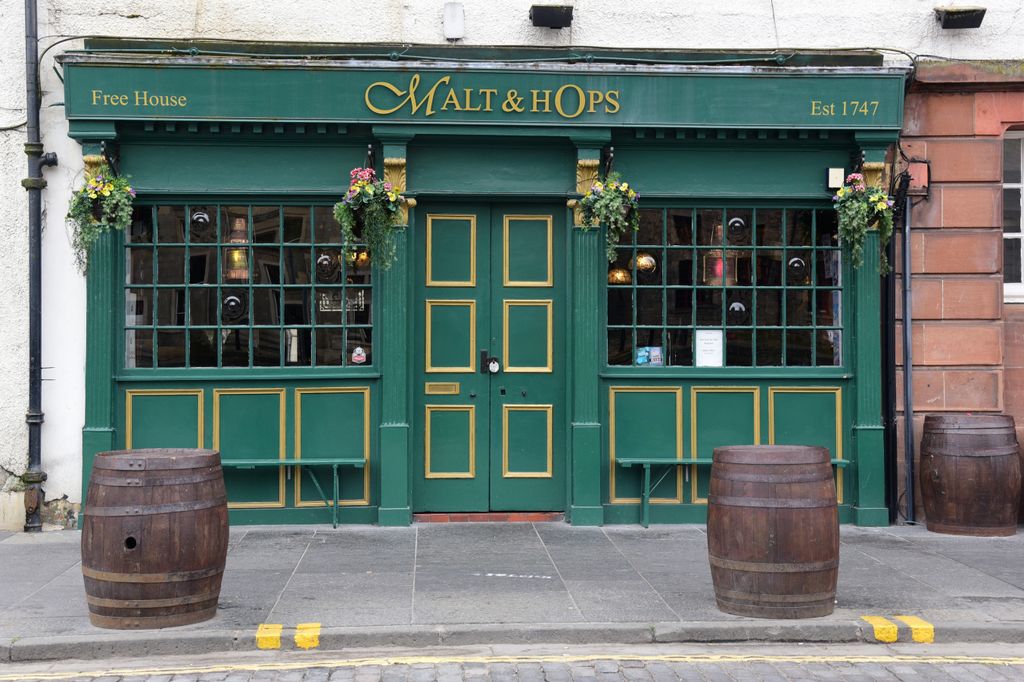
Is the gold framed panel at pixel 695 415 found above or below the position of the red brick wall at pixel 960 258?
below

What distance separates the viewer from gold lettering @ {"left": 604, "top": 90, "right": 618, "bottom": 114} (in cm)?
961

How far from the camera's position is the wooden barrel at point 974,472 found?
9.22 metres

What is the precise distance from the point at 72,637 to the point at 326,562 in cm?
230

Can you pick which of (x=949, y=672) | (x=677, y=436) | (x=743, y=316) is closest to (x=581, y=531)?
(x=677, y=436)

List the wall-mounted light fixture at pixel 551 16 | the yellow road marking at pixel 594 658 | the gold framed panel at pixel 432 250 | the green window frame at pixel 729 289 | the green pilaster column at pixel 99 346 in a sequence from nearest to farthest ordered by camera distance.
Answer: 1. the yellow road marking at pixel 594 658
2. the green pilaster column at pixel 99 346
3. the wall-mounted light fixture at pixel 551 16
4. the gold framed panel at pixel 432 250
5. the green window frame at pixel 729 289

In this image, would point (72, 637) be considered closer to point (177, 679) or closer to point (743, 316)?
point (177, 679)

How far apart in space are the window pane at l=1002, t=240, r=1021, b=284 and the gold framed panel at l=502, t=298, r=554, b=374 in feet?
14.7

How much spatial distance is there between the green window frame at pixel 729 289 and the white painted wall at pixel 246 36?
1653mm

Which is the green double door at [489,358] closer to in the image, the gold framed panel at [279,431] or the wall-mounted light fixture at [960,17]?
the gold framed panel at [279,431]

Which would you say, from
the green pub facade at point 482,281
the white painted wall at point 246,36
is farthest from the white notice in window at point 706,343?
the white painted wall at point 246,36

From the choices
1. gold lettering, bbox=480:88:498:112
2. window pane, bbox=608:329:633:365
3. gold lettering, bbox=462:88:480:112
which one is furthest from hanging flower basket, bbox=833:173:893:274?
gold lettering, bbox=462:88:480:112

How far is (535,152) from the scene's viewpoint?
32.1 ft

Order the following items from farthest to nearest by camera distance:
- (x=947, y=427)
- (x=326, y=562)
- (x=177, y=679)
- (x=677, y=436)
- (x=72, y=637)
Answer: (x=677, y=436), (x=947, y=427), (x=326, y=562), (x=72, y=637), (x=177, y=679)

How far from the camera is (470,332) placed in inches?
391
